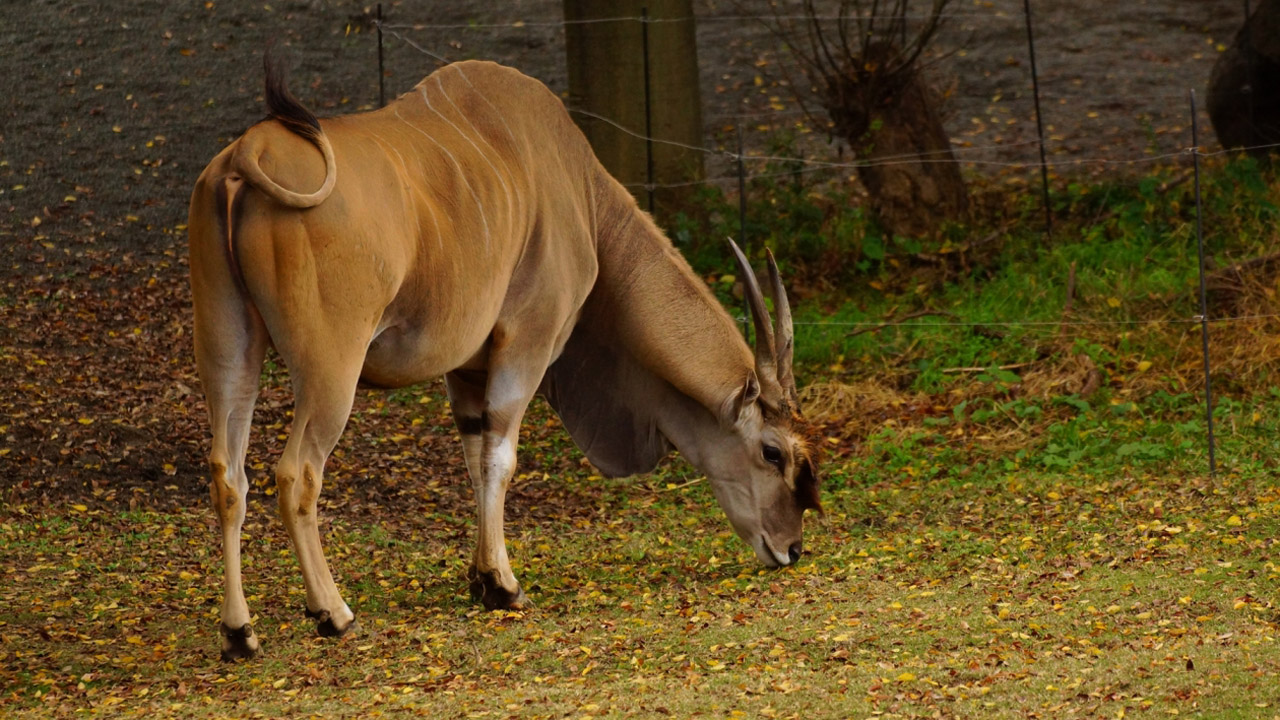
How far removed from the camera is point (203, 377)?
625 centimetres

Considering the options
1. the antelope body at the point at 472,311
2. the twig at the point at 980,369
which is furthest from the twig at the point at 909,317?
the antelope body at the point at 472,311

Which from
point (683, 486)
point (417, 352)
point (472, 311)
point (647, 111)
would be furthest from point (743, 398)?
point (647, 111)

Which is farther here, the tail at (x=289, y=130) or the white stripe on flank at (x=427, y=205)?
the white stripe on flank at (x=427, y=205)

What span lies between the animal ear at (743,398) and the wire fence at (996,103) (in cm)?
411

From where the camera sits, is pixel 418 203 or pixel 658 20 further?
pixel 658 20

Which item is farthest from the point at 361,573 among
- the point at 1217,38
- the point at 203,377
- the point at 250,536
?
the point at 1217,38

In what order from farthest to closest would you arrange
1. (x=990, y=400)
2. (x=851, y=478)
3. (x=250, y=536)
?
(x=990, y=400), (x=851, y=478), (x=250, y=536)

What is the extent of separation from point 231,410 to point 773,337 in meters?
2.88

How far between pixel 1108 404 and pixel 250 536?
5450mm

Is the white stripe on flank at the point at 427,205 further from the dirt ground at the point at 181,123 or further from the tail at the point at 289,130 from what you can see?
the dirt ground at the point at 181,123

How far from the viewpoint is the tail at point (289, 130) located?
6031 millimetres

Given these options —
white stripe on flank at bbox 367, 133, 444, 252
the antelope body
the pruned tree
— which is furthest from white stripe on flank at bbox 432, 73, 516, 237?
the pruned tree

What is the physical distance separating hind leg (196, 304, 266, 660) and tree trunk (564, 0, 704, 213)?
622 cm

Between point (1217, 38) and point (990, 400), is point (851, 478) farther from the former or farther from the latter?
point (1217, 38)
